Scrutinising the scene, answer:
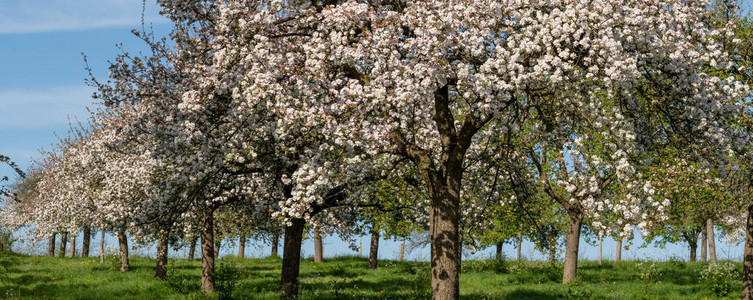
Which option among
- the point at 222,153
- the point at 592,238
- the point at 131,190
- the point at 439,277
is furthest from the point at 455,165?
the point at 592,238

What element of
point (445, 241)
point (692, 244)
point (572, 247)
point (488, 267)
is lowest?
point (488, 267)

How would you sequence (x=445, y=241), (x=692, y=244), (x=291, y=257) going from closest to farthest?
(x=445, y=241) → (x=291, y=257) → (x=692, y=244)

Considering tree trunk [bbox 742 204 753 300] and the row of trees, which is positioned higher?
the row of trees

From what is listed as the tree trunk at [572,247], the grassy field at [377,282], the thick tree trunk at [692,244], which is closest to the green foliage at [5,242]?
the grassy field at [377,282]

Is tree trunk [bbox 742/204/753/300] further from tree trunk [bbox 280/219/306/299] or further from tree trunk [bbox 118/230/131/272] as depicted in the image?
tree trunk [bbox 118/230/131/272]

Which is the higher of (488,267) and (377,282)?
(488,267)

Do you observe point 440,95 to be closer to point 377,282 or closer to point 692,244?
point 377,282

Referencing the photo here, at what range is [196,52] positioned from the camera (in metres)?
17.9

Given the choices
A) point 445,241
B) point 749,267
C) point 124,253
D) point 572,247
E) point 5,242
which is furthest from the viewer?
point 5,242

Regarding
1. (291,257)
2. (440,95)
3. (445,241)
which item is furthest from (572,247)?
(440,95)

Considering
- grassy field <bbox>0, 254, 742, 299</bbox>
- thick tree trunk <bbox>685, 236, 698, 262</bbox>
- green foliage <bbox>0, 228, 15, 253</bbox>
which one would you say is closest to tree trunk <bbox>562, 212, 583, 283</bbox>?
grassy field <bbox>0, 254, 742, 299</bbox>

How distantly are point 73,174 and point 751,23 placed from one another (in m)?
42.9

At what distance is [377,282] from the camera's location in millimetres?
28297

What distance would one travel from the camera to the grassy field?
22766mm
